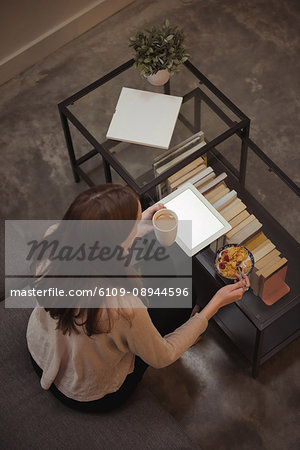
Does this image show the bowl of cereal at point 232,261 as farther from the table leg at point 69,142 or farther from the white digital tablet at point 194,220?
the table leg at point 69,142

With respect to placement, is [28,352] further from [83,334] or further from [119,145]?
[119,145]

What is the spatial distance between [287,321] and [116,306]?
1.05m

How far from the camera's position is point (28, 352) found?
6.31ft

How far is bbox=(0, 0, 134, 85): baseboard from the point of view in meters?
3.29

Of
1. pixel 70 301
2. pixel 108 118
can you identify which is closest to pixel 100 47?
pixel 108 118

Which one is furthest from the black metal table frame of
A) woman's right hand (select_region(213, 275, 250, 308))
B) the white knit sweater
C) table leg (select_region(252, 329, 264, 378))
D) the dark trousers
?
the white knit sweater

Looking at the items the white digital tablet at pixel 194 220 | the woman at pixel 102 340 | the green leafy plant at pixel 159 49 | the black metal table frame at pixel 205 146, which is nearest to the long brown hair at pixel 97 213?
the woman at pixel 102 340

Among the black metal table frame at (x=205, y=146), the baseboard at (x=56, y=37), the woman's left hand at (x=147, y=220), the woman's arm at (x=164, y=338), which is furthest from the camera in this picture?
the baseboard at (x=56, y=37)

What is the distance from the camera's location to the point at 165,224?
6.57 ft

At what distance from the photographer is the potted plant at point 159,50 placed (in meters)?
2.34

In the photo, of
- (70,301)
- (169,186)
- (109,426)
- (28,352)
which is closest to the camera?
(70,301)

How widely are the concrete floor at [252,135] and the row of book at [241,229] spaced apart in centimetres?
40

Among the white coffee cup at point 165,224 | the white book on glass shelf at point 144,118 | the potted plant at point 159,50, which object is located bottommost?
the white coffee cup at point 165,224

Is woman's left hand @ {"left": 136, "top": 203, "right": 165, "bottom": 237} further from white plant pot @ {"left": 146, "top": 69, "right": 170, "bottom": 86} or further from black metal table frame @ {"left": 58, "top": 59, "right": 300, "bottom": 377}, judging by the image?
white plant pot @ {"left": 146, "top": 69, "right": 170, "bottom": 86}
